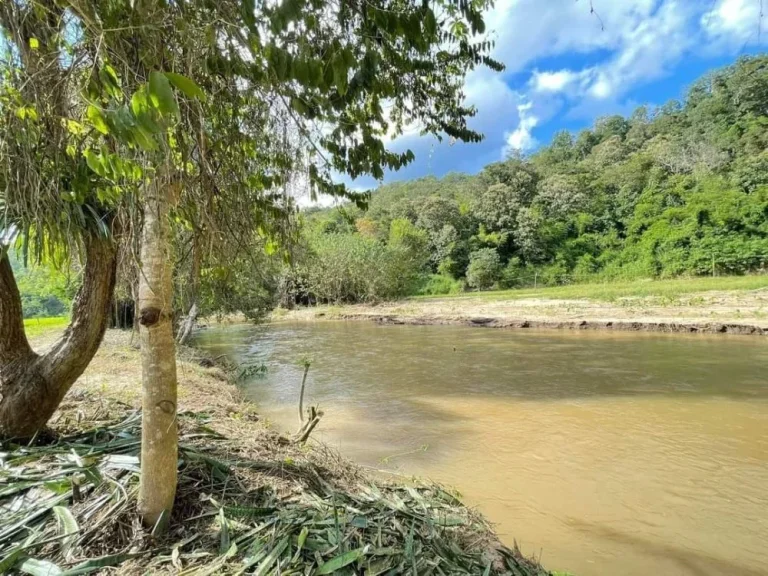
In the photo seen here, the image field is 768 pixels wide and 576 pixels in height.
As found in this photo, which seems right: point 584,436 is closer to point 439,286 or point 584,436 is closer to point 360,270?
point 360,270

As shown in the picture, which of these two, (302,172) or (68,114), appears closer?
(68,114)

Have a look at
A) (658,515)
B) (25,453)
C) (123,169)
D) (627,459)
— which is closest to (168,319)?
(123,169)

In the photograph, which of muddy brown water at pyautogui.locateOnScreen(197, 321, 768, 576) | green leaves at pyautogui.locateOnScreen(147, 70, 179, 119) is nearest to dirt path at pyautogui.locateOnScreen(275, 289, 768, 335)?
muddy brown water at pyautogui.locateOnScreen(197, 321, 768, 576)

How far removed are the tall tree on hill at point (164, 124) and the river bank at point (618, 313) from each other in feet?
52.1

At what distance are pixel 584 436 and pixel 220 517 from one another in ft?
17.9

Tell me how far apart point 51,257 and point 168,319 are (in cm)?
118

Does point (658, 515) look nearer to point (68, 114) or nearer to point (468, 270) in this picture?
point (68, 114)

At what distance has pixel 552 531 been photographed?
364cm

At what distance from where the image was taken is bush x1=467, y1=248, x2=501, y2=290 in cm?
3603

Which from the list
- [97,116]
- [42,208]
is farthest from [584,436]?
[97,116]

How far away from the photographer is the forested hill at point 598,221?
3083 cm

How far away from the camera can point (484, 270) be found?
36.0 m

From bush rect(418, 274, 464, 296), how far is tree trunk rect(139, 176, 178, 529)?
3651cm

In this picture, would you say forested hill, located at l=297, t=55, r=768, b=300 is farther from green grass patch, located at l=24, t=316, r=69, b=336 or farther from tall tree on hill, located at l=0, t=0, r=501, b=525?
tall tree on hill, located at l=0, t=0, r=501, b=525
